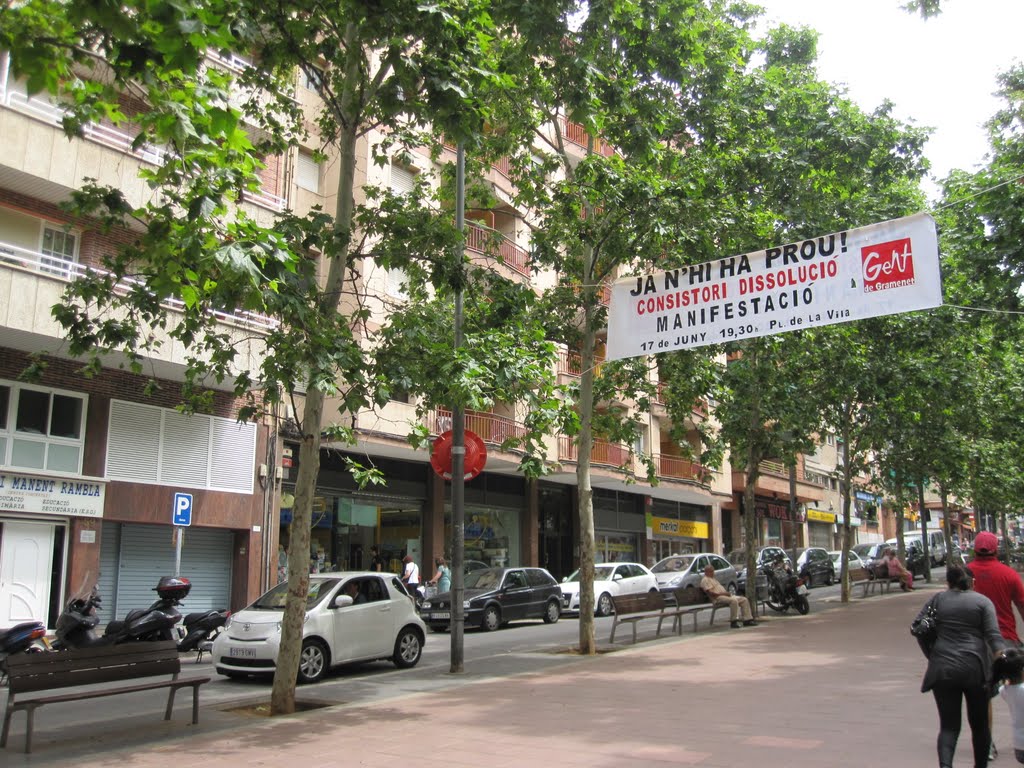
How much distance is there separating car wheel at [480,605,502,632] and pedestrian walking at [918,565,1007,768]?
14.8 meters

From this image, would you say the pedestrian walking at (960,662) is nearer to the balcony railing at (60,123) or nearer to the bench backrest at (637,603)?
the bench backrest at (637,603)

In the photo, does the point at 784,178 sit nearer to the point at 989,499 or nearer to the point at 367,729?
the point at 367,729

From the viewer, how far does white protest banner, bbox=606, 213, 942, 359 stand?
9680 millimetres

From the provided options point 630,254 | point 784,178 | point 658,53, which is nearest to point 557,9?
point 658,53

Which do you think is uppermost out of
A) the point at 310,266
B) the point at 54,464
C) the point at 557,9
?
the point at 557,9

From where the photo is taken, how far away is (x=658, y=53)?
44.4 ft

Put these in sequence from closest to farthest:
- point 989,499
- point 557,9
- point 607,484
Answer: point 557,9 < point 607,484 < point 989,499

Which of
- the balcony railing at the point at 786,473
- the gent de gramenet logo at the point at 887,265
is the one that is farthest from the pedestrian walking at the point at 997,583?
the balcony railing at the point at 786,473

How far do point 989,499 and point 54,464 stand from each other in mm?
45350

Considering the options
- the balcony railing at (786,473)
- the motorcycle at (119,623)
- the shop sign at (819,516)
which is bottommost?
the motorcycle at (119,623)

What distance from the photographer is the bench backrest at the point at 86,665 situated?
7898 mm

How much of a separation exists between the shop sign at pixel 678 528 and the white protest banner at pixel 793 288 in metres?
28.0

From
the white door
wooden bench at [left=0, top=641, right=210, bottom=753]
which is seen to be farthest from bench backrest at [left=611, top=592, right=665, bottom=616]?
the white door

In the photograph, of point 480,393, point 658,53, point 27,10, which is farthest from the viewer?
point 658,53
